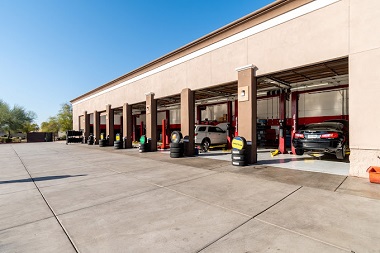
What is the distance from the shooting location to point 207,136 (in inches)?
573

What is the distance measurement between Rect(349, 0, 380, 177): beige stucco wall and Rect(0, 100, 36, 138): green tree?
178 ft

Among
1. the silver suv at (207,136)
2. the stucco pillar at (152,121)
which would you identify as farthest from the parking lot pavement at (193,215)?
the stucco pillar at (152,121)

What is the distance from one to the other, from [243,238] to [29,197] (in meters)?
5.07

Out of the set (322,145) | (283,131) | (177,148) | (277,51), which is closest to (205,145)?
(177,148)

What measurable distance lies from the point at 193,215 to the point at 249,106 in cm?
640

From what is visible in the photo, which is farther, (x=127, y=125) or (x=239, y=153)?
(x=127, y=125)

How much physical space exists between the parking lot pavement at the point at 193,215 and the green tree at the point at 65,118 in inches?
2315

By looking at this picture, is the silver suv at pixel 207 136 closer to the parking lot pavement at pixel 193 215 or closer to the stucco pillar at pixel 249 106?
the stucco pillar at pixel 249 106

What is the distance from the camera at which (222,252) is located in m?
2.45

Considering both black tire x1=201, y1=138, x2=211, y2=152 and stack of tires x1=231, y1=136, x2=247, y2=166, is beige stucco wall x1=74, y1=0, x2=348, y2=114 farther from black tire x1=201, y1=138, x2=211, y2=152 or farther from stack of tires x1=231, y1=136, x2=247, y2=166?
black tire x1=201, y1=138, x2=211, y2=152

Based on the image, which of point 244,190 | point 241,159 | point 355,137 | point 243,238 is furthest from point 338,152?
point 243,238

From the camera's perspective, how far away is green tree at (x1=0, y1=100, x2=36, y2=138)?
40206 mm

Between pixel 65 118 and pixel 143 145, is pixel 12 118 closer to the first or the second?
pixel 65 118

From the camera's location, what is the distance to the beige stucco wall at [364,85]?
19.0 ft
